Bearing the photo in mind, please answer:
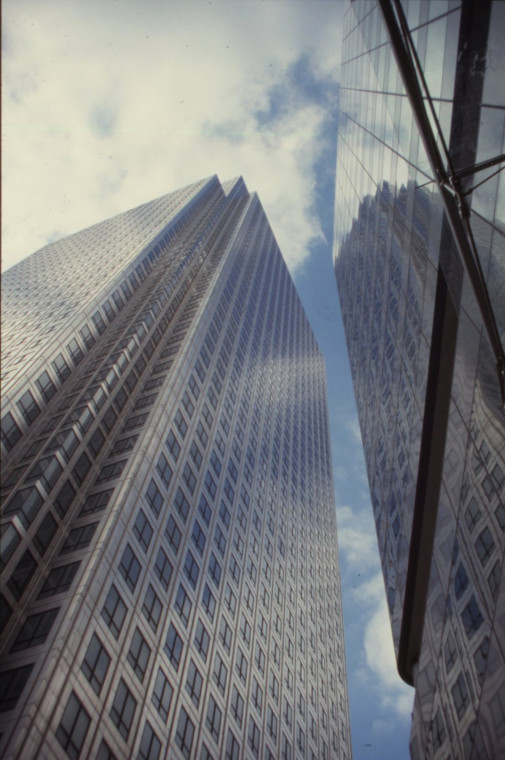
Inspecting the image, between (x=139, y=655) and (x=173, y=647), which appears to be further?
(x=173, y=647)

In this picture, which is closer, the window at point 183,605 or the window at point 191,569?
the window at point 183,605

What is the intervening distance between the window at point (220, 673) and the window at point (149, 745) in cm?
1166

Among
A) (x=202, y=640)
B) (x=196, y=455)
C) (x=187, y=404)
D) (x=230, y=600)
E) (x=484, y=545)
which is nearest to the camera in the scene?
(x=484, y=545)

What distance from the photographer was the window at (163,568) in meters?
43.3

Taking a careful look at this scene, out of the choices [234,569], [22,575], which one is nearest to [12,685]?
[22,575]

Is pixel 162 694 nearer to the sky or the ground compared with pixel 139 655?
nearer to the ground

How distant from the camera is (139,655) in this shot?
1452 inches

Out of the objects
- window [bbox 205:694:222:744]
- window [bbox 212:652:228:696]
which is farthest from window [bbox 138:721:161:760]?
window [bbox 212:652:228:696]

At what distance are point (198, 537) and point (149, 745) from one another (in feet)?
67.7

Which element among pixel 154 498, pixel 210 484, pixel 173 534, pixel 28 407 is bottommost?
pixel 210 484

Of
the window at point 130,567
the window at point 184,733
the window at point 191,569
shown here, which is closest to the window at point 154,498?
the window at point 130,567

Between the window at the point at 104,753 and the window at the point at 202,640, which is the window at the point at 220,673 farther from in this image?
the window at the point at 104,753

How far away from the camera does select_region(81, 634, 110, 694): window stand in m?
31.7

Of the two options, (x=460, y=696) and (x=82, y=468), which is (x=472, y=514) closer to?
(x=460, y=696)
